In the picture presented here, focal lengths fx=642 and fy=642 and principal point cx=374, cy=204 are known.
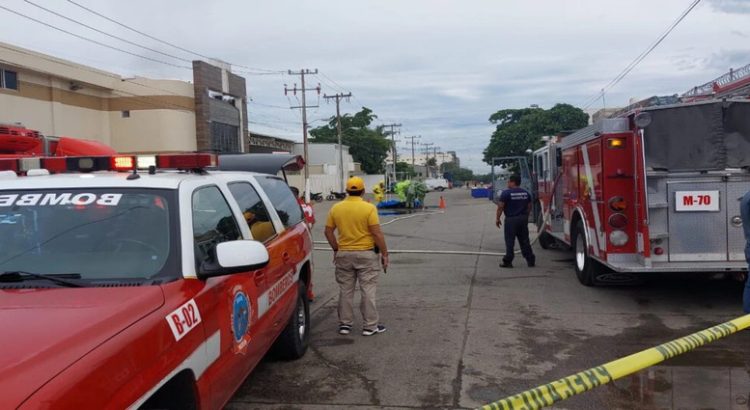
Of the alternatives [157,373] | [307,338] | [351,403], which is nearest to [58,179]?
[157,373]

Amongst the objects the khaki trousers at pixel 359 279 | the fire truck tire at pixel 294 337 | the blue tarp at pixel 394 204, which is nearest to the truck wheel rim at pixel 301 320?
the fire truck tire at pixel 294 337

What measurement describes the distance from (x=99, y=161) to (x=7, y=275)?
1337 mm

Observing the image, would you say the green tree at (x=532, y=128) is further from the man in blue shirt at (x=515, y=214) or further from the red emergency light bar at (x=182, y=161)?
the red emergency light bar at (x=182, y=161)

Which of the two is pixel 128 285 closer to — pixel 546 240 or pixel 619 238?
pixel 619 238

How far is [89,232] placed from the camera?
3.36 metres

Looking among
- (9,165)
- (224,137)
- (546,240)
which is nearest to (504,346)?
(9,165)

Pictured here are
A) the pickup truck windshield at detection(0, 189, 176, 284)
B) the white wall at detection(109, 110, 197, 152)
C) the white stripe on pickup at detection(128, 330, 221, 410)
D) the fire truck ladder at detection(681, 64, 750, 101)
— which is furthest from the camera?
the white wall at detection(109, 110, 197, 152)

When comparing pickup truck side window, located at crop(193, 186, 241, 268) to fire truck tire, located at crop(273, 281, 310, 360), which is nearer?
pickup truck side window, located at crop(193, 186, 241, 268)

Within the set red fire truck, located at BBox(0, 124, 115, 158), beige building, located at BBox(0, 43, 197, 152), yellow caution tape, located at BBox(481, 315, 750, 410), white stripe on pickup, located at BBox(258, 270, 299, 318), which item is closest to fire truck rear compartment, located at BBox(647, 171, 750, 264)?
yellow caution tape, located at BBox(481, 315, 750, 410)

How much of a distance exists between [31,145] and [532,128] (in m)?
47.7

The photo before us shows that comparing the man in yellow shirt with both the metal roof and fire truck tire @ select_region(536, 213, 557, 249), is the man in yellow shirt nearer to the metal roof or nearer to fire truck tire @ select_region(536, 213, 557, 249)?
the metal roof

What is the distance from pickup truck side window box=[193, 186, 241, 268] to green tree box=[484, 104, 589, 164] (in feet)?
155

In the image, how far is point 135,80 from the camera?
35.6m

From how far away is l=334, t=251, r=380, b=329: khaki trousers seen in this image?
21.4 feet
